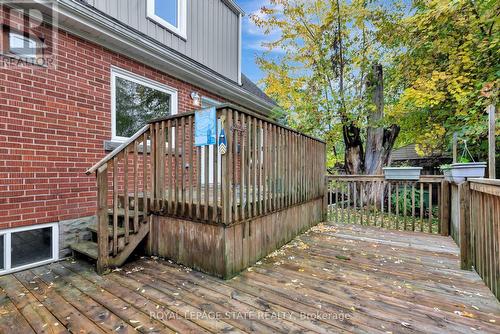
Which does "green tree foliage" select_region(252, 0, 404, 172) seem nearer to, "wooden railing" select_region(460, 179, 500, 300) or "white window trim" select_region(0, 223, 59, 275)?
"wooden railing" select_region(460, 179, 500, 300)

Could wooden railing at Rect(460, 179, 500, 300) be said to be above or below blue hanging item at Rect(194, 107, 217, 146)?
below

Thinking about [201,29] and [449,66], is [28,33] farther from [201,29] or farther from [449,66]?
[449,66]

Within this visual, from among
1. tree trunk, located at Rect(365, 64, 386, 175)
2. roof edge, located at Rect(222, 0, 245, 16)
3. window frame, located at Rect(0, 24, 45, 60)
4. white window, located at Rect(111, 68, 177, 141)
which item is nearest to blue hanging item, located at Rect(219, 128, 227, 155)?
white window, located at Rect(111, 68, 177, 141)

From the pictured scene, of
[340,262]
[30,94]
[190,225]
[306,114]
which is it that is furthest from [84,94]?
[306,114]

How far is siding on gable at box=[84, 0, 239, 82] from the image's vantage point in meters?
3.94

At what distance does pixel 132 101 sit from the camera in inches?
161

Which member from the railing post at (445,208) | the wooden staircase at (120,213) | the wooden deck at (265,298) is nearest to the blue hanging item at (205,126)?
the wooden staircase at (120,213)

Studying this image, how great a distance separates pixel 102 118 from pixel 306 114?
230 inches

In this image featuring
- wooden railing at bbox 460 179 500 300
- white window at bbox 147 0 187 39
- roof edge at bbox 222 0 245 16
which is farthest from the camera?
roof edge at bbox 222 0 245 16

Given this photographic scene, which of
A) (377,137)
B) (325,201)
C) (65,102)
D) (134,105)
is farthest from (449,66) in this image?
(65,102)

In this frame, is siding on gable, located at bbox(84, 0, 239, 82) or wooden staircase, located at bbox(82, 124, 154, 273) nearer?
wooden staircase, located at bbox(82, 124, 154, 273)

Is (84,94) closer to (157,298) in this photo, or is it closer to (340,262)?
(157,298)

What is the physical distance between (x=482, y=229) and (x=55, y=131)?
5008 mm

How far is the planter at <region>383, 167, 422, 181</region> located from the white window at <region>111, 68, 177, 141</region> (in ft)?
15.5
